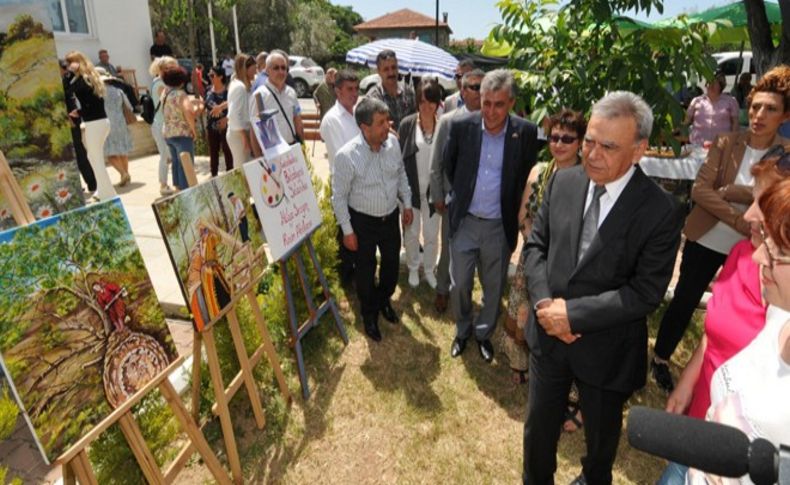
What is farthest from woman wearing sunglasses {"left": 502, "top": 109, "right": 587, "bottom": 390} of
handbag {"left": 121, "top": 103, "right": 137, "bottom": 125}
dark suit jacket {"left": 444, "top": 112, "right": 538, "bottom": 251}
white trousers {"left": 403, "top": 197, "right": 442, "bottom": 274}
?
handbag {"left": 121, "top": 103, "right": 137, "bottom": 125}

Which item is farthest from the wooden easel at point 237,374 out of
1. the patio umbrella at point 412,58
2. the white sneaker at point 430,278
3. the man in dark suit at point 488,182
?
the patio umbrella at point 412,58

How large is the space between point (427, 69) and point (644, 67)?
7.61 m

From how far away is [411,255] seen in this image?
207 inches

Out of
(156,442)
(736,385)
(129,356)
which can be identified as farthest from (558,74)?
(156,442)

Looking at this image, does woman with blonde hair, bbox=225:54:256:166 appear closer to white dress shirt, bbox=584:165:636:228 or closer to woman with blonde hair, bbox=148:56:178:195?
woman with blonde hair, bbox=148:56:178:195

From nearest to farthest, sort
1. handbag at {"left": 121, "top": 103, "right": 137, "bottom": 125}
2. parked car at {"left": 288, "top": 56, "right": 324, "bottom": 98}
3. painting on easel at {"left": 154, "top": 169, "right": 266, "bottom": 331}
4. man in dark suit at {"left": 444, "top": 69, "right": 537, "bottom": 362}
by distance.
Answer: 1. painting on easel at {"left": 154, "top": 169, "right": 266, "bottom": 331}
2. man in dark suit at {"left": 444, "top": 69, "right": 537, "bottom": 362}
3. handbag at {"left": 121, "top": 103, "right": 137, "bottom": 125}
4. parked car at {"left": 288, "top": 56, "right": 324, "bottom": 98}

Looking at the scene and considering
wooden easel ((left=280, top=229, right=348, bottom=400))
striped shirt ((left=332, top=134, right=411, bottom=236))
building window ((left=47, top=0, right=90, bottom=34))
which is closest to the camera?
wooden easel ((left=280, top=229, right=348, bottom=400))

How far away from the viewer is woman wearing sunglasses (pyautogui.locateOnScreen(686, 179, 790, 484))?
122 cm

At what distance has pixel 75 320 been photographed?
1.96 meters

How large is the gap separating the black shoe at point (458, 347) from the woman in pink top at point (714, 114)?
6.06 meters

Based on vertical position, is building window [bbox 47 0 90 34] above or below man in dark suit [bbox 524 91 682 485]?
above

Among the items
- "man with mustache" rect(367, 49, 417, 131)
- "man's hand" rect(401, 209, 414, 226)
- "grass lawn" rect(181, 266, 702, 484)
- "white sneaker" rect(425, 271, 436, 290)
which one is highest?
"man with mustache" rect(367, 49, 417, 131)

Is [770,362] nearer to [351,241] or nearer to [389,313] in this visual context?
[351,241]

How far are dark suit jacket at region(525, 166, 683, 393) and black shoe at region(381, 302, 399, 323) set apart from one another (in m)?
2.25
